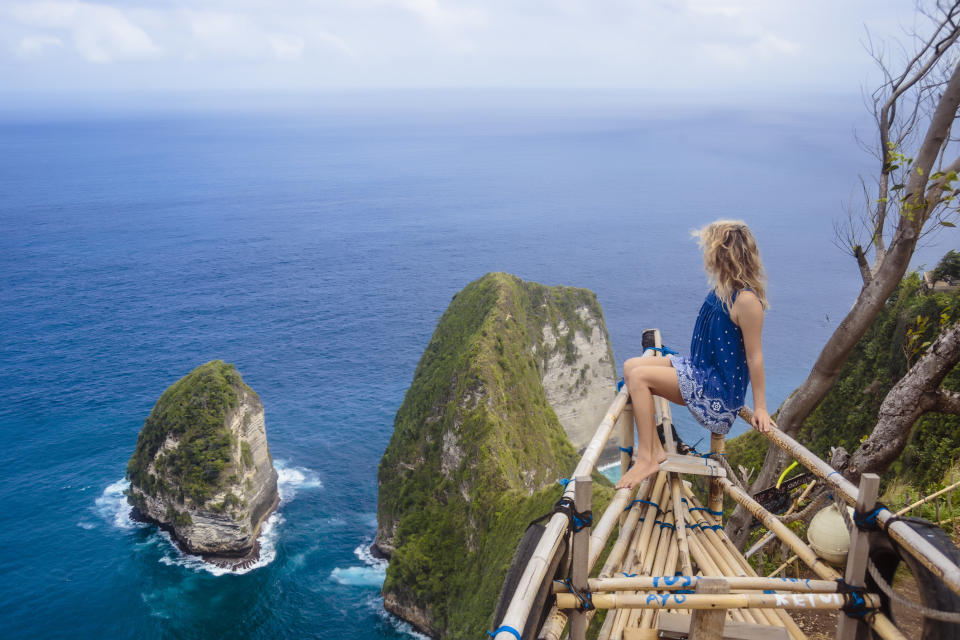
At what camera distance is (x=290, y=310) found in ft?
253

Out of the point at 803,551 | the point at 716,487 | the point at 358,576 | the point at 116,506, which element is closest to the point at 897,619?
the point at 716,487

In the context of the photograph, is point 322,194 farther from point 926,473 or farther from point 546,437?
point 926,473

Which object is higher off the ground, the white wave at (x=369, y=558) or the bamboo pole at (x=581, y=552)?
the bamboo pole at (x=581, y=552)

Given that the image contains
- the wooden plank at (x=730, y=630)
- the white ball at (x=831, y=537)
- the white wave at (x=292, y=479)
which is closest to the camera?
the wooden plank at (x=730, y=630)

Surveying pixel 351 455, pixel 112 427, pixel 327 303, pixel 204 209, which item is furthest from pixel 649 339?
pixel 204 209

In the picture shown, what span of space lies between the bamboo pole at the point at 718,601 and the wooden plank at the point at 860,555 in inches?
5.5

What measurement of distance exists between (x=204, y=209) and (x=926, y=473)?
130 metres

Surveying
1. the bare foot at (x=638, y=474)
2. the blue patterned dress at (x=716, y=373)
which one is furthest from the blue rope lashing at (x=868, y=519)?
the blue patterned dress at (x=716, y=373)

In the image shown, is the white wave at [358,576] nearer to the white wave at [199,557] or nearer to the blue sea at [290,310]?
the blue sea at [290,310]

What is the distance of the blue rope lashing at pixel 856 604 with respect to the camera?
4148mm

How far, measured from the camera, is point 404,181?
15725 cm

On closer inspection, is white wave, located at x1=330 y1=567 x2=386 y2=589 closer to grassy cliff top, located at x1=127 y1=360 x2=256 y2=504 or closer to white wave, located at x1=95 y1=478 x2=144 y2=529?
grassy cliff top, located at x1=127 y1=360 x2=256 y2=504

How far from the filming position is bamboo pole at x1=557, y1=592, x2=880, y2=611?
12.5ft

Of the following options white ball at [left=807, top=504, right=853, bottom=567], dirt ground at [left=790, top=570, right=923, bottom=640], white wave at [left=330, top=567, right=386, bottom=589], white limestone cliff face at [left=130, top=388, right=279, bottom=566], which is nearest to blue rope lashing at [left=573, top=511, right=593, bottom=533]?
white ball at [left=807, top=504, right=853, bottom=567]
